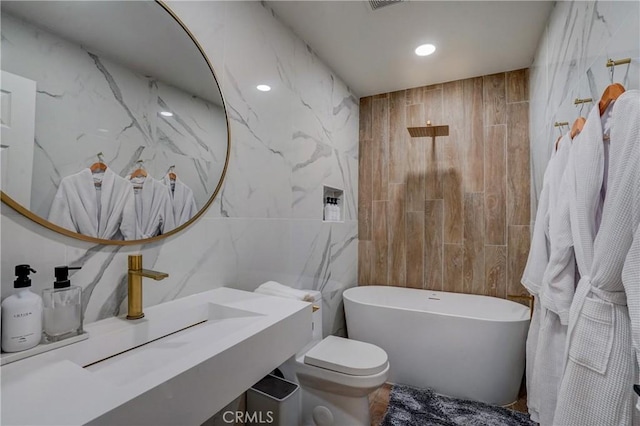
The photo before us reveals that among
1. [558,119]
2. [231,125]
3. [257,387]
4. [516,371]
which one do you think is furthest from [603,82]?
[257,387]

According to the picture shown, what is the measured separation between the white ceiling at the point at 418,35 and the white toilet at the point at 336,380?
195 centimetres

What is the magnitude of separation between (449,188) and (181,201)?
238 centimetres

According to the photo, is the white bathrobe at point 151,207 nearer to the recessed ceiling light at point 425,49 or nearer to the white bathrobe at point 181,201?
the white bathrobe at point 181,201

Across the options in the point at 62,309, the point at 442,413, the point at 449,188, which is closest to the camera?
the point at 62,309

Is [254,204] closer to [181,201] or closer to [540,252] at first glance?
[181,201]

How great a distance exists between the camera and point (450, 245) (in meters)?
Answer: 2.76

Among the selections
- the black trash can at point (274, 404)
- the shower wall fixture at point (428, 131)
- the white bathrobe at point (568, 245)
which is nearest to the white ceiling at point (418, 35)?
the shower wall fixture at point (428, 131)

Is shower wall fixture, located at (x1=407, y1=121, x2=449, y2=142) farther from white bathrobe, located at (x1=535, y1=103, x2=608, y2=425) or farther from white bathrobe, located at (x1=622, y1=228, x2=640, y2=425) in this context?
white bathrobe, located at (x1=622, y1=228, x2=640, y2=425)

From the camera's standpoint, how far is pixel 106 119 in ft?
3.29

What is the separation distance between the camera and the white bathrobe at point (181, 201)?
1.21 metres

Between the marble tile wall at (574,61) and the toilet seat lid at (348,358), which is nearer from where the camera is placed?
the marble tile wall at (574,61)

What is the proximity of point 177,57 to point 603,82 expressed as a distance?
1.68 metres

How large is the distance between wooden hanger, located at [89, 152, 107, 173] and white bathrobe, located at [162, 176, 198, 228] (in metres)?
0.21

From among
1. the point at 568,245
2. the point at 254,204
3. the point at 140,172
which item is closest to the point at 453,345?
the point at 568,245
